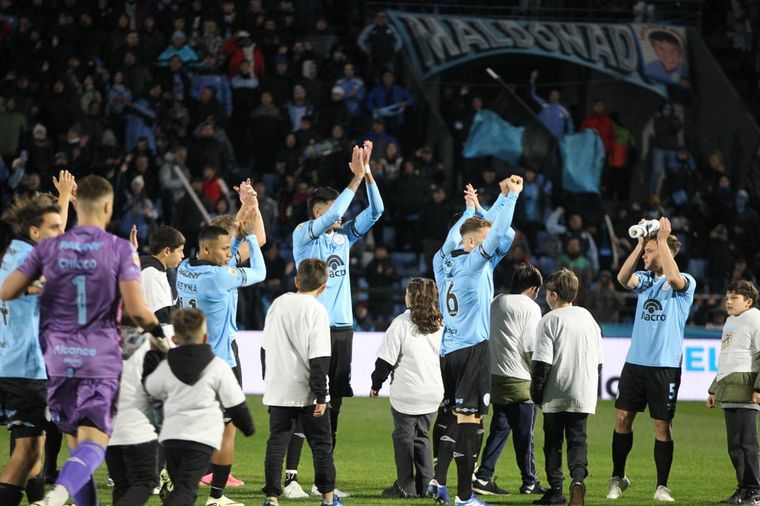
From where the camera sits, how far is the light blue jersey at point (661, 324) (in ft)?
33.9

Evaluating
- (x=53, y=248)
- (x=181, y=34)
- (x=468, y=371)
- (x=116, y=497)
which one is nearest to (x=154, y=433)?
(x=116, y=497)

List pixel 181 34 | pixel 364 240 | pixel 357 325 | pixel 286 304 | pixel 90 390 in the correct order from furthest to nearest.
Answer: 1. pixel 181 34
2. pixel 364 240
3. pixel 357 325
4. pixel 286 304
5. pixel 90 390

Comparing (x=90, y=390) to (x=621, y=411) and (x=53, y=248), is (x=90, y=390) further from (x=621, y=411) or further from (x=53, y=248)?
(x=621, y=411)

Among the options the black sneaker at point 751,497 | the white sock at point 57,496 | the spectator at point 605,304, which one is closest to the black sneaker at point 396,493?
the black sneaker at point 751,497

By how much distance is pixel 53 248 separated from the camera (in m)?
7.29

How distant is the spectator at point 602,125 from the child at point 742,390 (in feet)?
45.7

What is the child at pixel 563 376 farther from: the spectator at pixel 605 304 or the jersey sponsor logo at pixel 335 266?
the spectator at pixel 605 304

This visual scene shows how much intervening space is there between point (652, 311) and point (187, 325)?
470 centimetres

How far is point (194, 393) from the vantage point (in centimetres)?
734

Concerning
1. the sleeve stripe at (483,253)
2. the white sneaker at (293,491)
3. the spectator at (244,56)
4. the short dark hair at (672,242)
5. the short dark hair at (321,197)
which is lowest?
the white sneaker at (293,491)

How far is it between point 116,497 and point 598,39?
65.8ft

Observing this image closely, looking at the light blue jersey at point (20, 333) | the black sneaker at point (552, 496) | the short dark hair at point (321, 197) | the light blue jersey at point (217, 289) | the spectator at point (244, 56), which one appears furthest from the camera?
the spectator at point (244, 56)

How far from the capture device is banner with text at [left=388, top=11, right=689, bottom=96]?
2495cm

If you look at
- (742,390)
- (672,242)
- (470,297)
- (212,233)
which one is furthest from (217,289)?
(742,390)
